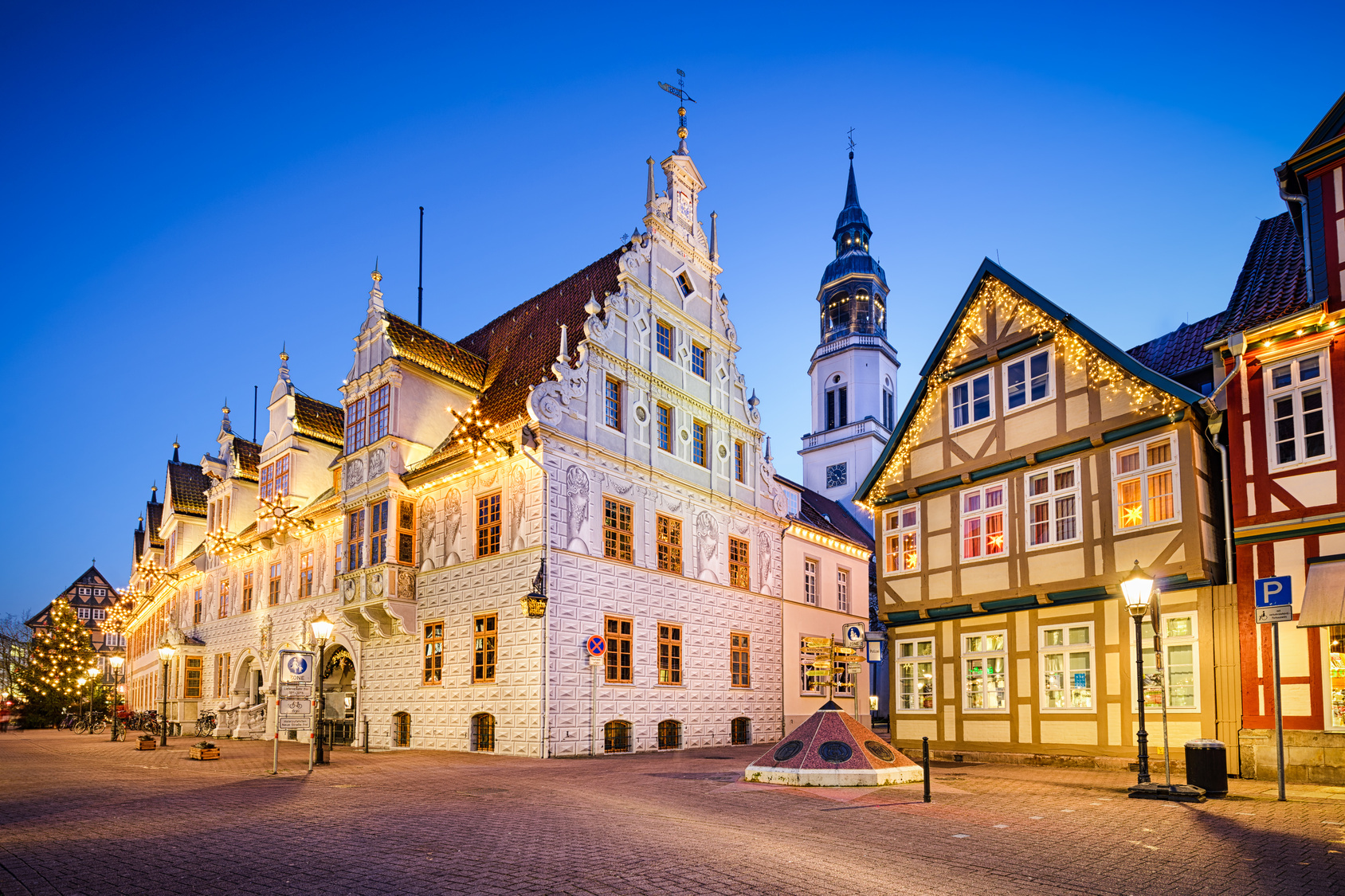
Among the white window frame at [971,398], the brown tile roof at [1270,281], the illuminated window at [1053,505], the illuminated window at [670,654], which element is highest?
the brown tile roof at [1270,281]

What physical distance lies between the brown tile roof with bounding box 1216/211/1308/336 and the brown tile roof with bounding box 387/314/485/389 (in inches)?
849

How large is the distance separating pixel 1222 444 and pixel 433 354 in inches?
876

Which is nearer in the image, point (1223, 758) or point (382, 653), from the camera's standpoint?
point (1223, 758)

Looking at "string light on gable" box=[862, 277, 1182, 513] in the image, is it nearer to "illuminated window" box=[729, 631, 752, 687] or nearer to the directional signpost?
the directional signpost

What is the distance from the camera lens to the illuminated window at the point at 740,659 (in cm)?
3169

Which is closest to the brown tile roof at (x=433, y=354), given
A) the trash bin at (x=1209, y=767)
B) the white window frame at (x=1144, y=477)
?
the white window frame at (x=1144, y=477)

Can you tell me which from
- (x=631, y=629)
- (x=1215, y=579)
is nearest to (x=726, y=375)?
(x=631, y=629)

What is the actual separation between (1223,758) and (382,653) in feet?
77.0

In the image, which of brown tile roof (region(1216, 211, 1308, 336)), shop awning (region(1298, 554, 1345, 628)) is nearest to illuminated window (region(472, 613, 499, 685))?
shop awning (region(1298, 554, 1345, 628))

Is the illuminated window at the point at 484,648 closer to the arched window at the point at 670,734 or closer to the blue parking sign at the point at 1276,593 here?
the arched window at the point at 670,734

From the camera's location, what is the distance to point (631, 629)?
27.4m

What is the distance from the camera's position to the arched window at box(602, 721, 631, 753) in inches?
1021

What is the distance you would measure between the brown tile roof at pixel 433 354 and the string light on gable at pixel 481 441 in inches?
110

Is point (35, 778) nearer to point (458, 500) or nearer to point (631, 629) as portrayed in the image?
point (458, 500)
